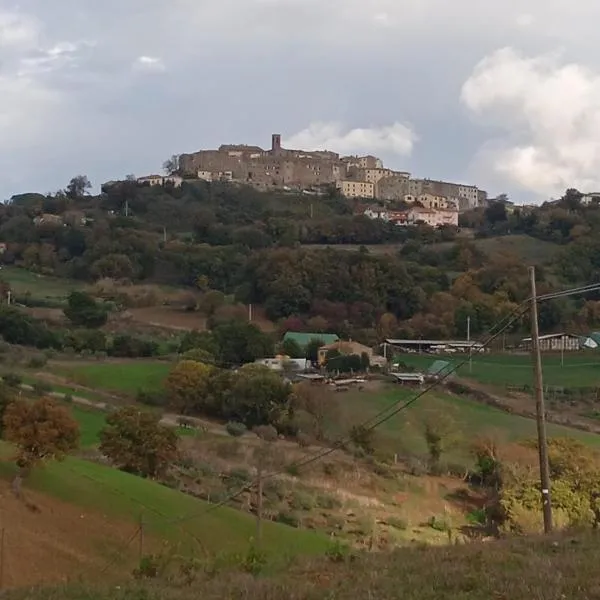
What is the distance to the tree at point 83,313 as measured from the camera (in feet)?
178

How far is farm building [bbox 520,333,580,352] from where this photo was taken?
2094 inches

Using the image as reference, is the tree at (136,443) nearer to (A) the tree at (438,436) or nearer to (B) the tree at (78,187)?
(A) the tree at (438,436)

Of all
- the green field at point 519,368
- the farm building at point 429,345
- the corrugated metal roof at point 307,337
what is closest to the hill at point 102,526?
the green field at point 519,368

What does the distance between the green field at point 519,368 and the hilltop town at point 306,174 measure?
63.1m

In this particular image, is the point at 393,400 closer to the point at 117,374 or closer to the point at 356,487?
the point at 356,487

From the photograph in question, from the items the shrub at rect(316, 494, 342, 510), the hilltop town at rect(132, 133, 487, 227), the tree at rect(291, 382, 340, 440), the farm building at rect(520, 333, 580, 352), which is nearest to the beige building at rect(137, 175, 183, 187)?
the hilltop town at rect(132, 133, 487, 227)

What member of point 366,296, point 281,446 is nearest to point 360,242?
point 366,296

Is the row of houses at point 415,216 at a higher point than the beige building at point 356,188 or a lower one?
lower

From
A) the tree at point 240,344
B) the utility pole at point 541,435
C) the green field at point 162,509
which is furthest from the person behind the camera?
the tree at point 240,344

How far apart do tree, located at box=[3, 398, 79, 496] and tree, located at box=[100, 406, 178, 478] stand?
381cm

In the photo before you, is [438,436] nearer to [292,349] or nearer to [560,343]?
[292,349]

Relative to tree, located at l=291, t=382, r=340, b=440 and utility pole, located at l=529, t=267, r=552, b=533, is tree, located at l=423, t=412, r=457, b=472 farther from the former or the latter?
utility pole, located at l=529, t=267, r=552, b=533

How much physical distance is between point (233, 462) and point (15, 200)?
313ft

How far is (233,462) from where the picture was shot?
98.1ft
